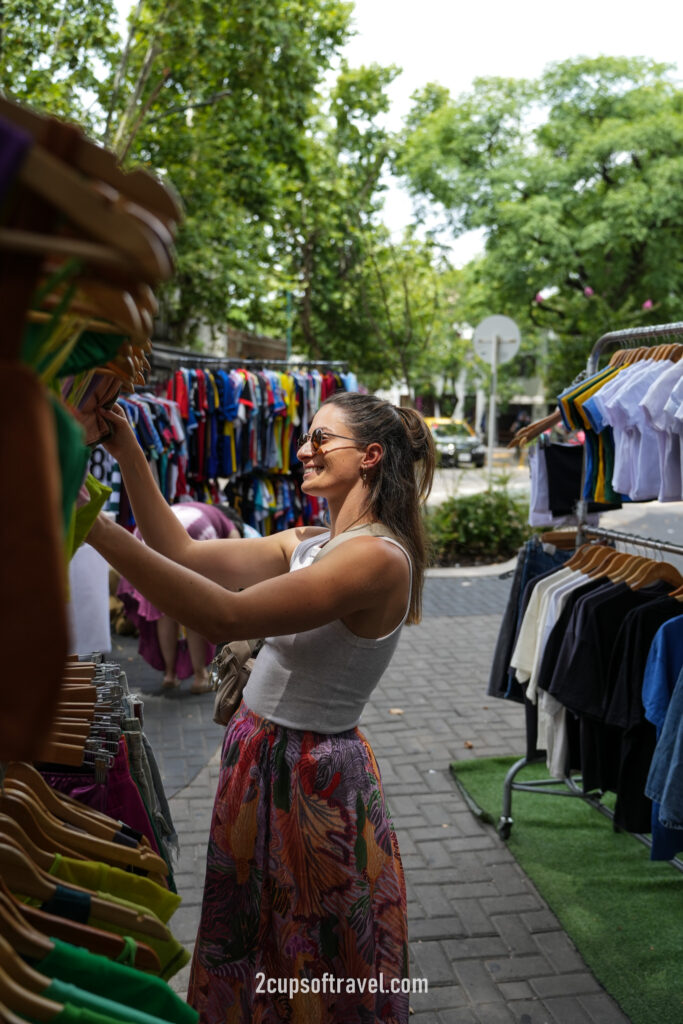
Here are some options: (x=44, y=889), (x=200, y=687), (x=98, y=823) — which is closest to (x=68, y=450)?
(x=44, y=889)

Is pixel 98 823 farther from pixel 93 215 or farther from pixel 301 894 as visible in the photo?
pixel 93 215

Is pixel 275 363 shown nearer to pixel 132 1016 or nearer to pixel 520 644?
pixel 520 644

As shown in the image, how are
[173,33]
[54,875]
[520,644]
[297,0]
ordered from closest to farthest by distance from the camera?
[54,875] → [520,644] → [173,33] → [297,0]

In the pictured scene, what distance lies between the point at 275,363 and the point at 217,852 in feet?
26.7

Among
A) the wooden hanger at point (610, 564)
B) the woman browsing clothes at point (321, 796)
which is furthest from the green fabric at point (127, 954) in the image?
the wooden hanger at point (610, 564)

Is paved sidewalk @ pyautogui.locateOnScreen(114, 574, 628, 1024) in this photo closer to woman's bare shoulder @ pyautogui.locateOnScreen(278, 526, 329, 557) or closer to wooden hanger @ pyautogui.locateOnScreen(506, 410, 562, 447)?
woman's bare shoulder @ pyautogui.locateOnScreen(278, 526, 329, 557)

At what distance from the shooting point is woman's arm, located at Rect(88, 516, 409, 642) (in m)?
1.63

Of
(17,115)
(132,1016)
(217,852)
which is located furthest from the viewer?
(217,852)

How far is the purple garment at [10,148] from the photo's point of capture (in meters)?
0.59

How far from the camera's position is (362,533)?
2201mm

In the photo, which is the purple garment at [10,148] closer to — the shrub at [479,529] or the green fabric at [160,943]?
the green fabric at [160,943]

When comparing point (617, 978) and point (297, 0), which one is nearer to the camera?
point (617, 978)

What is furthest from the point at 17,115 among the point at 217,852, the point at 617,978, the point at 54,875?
the point at 617,978

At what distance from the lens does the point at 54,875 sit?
1.55m
